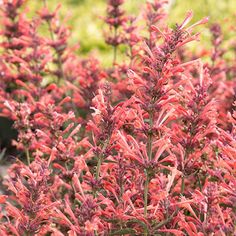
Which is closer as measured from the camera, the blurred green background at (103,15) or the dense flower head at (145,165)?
the dense flower head at (145,165)

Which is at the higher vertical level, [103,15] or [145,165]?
[145,165]

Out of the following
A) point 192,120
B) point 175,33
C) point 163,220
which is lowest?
point 163,220

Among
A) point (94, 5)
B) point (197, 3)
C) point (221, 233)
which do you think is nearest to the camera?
point (221, 233)

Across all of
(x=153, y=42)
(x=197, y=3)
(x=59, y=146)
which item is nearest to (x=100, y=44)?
(x=197, y=3)

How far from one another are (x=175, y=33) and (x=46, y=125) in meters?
1.03

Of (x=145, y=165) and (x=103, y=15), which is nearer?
(x=145, y=165)

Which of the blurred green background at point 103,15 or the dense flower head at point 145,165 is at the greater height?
the dense flower head at point 145,165

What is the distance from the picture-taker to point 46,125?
2.95 m

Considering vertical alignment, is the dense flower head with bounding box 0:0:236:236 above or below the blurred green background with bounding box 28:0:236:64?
above

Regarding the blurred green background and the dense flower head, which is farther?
the blurred green background

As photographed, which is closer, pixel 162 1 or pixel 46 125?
pixel 46 125

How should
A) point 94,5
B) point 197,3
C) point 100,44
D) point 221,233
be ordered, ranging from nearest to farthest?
1. point 221,233
2. point 100,44
3. point 197,3
4. point 94,5

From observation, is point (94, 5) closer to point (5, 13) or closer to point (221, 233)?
point (5, 13)

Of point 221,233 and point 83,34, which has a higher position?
point 221,233
